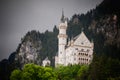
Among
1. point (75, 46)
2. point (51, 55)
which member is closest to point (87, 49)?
point (75, 46)

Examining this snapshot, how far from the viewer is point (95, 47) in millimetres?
124875

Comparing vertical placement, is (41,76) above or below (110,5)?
below

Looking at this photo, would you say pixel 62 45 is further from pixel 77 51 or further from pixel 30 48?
pixel 30 48

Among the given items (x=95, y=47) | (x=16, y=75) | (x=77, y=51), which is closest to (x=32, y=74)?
(x=16, y=75)

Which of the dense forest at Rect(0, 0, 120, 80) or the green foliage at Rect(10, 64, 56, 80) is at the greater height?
the dense forest at Rect(0, 0, 120, 80)

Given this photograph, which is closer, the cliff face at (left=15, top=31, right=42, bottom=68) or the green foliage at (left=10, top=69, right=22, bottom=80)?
the green foliage at (left=10, top=69, right=22, bottom=80)

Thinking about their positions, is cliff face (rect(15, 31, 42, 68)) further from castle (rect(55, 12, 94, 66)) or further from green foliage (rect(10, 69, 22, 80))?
green foliage (rect(10, 69, 22, 80))

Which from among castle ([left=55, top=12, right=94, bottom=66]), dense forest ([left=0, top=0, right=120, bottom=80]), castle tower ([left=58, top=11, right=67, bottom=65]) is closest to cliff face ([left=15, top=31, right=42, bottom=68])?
dense forest ([left=0, top=0, right=120, bottom=80])

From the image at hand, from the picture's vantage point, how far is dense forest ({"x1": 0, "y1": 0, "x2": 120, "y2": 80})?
209 feet

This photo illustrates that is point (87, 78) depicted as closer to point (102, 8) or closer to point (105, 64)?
point (105, 64)

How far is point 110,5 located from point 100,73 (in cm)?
8437

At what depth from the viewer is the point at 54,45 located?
584 feet

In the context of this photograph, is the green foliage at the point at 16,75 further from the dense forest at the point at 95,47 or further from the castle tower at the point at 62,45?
the castle tower at the point at 62,45

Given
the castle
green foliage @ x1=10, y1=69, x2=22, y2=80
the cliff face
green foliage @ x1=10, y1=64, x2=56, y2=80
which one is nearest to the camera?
green foliage @ x1=10, y1=64, x2=56, y2=80
